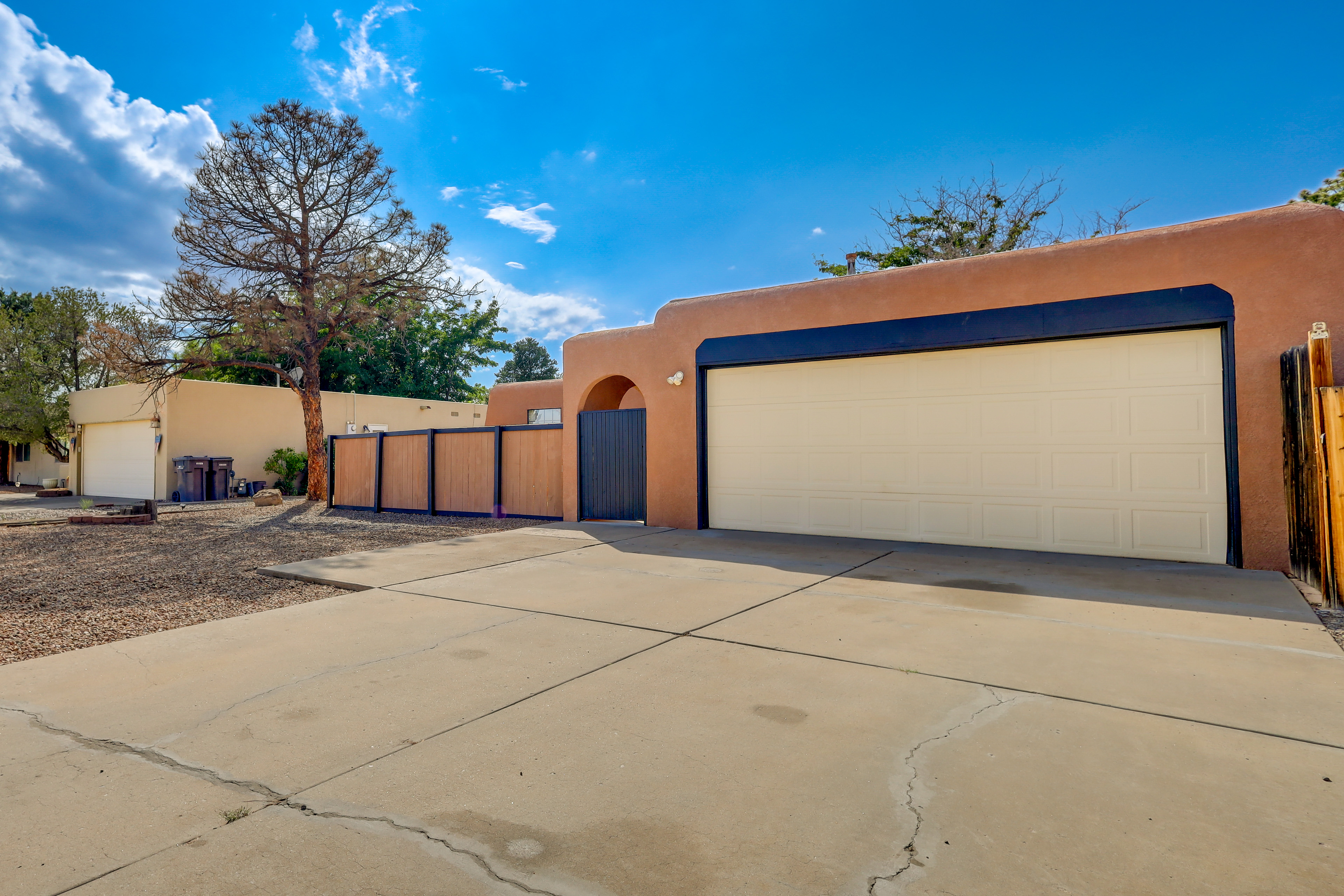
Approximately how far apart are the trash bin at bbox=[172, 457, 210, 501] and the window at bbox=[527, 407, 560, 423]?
9.29 metres

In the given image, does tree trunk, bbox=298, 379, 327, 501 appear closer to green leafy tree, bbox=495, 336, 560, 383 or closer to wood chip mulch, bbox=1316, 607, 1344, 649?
wood chip mulch, bbox=1316, 607, 1344, 649

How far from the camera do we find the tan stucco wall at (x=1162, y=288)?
21.1 ft

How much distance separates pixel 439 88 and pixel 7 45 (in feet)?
25.1

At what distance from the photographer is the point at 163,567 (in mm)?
7789

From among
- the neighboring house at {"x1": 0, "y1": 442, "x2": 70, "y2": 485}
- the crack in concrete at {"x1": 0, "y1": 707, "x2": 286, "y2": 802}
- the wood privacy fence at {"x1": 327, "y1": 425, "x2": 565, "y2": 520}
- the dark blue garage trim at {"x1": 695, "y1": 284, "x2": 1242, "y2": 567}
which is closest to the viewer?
the crack in concrete at {"x1": 0, "y1": 707, "x2": 286, "y2": 802}

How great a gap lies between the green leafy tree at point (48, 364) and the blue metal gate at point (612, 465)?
20731 millimetres

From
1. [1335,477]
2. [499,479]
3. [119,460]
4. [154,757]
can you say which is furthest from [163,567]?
[119,460]

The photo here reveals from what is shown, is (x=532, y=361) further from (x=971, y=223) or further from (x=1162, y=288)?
(x=1162, y=288)

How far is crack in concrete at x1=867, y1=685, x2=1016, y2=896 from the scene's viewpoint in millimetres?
1953

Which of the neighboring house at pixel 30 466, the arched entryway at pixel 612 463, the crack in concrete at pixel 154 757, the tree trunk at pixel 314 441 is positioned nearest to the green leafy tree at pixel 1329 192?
the arched entryway at pixel 612 463

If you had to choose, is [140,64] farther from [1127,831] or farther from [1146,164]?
[1146,164]

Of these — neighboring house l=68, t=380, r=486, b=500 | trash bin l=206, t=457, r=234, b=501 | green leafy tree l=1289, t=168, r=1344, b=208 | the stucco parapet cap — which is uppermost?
green leafy tree l=1289, t=168, r=1344, b=208

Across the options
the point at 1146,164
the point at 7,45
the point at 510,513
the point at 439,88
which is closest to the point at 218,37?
the point at 439,88

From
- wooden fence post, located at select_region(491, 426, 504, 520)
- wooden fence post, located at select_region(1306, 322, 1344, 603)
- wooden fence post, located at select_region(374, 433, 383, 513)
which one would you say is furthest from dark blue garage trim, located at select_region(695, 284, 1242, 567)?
wooden fence post, located at select_region(374, 433, 383, 513)
